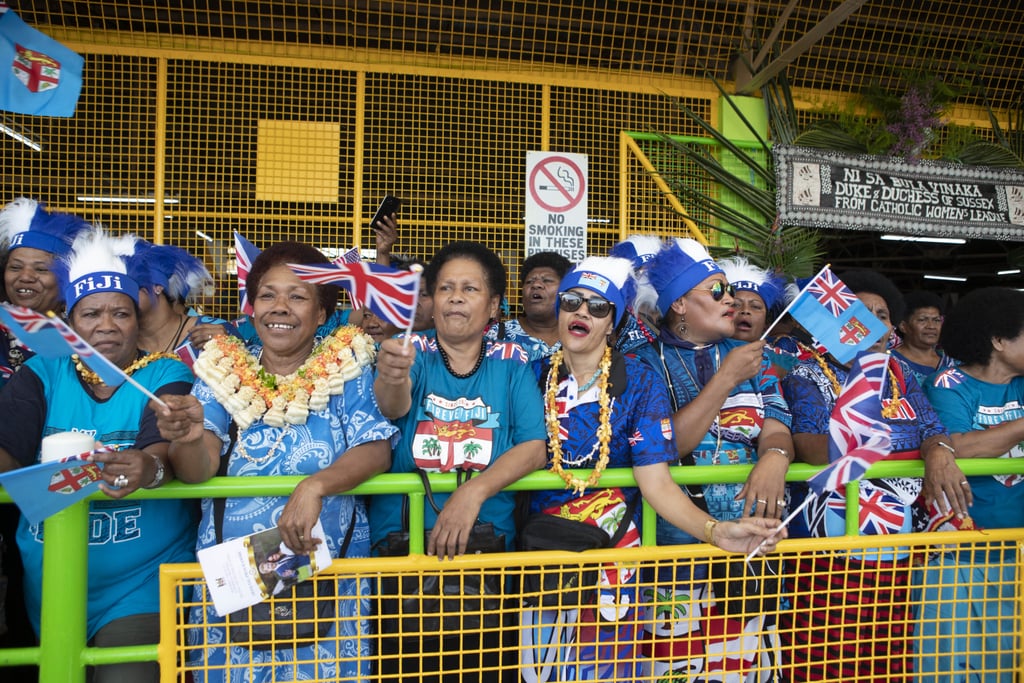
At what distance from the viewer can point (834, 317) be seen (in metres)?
2.71

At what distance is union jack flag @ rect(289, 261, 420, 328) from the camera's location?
2.03m

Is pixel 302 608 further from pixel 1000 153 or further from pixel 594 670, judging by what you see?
pixel 1000 153

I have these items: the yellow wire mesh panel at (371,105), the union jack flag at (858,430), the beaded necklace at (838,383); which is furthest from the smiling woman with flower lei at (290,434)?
the yellow wire mesh panel at (371,105)

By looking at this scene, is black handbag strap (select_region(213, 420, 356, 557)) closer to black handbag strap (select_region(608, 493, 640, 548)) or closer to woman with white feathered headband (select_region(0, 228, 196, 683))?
woman with white feathered headband (select_region(0, 228, 196, 683))

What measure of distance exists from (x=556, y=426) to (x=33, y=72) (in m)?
2.30

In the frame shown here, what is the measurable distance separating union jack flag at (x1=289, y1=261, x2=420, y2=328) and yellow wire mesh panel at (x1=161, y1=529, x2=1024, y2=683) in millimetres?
728

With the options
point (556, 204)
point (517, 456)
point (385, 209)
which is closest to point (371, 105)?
point (556, 204)

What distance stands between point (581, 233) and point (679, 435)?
160 inches

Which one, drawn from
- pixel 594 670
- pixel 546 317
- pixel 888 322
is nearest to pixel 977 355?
pixel 888 322

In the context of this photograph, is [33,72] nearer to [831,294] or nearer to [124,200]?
[831,294]

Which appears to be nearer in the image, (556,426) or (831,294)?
(556,426)

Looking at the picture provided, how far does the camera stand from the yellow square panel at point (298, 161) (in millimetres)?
6422

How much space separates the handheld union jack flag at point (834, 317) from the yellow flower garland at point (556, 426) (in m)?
0.74

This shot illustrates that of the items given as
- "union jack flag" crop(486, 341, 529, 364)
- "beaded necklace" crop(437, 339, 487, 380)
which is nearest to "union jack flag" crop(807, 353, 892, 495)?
"union jack flag" crop(486, 341, 529, 364)
